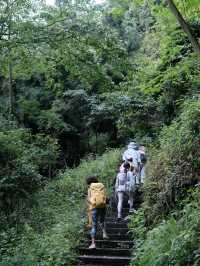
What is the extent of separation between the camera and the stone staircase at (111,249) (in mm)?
10984

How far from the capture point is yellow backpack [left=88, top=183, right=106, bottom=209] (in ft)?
37.3

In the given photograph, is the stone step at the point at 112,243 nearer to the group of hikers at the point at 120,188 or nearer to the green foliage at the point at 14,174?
the group of hikers at the point at 120,188

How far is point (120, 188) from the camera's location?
14.0 meters

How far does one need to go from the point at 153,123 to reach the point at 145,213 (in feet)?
32.1

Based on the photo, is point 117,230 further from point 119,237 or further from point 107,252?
point 107,252

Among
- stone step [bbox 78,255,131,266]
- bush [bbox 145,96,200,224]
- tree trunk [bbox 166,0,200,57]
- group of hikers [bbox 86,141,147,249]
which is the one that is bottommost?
stone step [bbox 78,255,131,266]

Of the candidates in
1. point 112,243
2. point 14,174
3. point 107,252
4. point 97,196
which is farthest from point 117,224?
point 14,174

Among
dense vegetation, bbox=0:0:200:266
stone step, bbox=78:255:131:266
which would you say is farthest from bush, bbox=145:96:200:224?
stone step, bbox=78:255:131:266

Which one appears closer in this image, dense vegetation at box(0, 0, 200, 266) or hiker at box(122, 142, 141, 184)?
dense vegetation at box(0, 0, 200, 266)

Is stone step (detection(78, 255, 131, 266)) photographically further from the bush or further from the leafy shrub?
the leafy shrub

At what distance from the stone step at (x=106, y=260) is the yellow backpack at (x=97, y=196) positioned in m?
1.14

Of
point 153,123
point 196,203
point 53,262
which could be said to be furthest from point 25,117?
point 196,203

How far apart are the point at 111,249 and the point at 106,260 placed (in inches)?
19.8

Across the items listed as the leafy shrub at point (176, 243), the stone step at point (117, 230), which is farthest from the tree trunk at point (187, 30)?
the stone step at point (117, 230)
